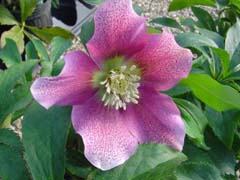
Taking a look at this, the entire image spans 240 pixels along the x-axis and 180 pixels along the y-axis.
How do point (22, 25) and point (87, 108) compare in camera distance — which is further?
point (22, 25)

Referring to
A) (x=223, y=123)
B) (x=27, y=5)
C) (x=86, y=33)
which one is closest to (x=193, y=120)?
(x=223, y=123)

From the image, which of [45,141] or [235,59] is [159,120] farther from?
[235,59]

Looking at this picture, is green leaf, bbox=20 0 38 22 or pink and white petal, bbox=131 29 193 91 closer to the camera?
pink and white petal, bbox=131 29 193 91

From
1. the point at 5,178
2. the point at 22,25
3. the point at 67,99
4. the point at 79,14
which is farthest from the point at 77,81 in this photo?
the point at 79,14

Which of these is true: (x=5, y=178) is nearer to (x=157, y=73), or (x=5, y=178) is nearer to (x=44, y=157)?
(x=44, y=157)

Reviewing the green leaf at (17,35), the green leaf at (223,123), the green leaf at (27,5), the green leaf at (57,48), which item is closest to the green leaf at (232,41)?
the green leaf at (223,123)

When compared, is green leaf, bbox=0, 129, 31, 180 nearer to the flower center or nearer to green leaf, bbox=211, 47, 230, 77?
the flower center

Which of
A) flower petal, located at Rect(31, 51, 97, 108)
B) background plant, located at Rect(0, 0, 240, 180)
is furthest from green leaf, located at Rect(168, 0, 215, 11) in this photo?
flower petal, located at Rect(31, 51, 97, 108)

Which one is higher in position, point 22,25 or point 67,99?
point 67,99
